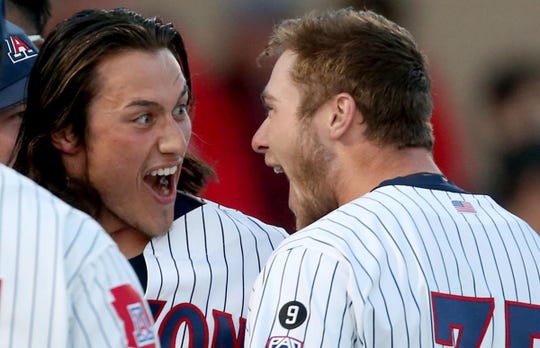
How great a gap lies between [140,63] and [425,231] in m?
0.76

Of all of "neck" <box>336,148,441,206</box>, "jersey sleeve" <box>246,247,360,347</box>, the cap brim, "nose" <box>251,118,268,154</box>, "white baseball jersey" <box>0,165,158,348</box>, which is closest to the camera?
"white baseball jersey" <box>0,165,158,348</box>

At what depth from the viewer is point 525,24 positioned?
562 centimetres

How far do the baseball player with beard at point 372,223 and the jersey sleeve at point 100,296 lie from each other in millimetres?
750

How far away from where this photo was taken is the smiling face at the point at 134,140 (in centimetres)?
261

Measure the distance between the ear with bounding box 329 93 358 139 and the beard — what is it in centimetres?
5

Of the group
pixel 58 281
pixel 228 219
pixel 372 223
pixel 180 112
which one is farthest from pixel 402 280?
pixel 58 281

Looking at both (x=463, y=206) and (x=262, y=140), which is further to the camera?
(x=262, y=140)

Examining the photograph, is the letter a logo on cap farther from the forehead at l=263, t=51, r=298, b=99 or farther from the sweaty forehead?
the forehead at l=263, t=51, r=298, b=99

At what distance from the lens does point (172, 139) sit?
8.57 ft

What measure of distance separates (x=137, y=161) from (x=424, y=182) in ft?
2.09

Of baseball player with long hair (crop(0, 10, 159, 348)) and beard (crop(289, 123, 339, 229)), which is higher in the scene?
beard (crop(289, 123, 339, 229))

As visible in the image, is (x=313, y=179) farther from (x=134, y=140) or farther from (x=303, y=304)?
(x=303, y=304)

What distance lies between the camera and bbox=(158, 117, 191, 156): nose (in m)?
2.61

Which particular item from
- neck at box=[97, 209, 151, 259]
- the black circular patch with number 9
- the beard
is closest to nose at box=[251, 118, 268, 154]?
the beard
